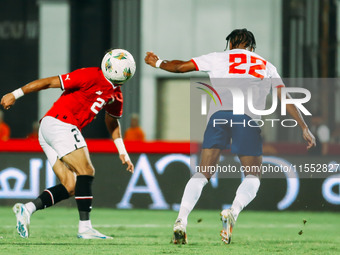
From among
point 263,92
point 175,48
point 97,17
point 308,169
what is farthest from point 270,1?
point 263,92

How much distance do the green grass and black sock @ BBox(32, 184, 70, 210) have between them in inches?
13.7

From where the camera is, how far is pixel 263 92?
8.35 meters

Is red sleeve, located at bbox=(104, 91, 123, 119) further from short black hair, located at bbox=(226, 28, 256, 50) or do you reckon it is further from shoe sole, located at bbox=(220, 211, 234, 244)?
shoe sole, located at bbox=(220, 211, 234, 244)

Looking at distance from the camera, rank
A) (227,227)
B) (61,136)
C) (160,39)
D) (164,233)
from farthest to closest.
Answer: (160,39) < (164,233) < (61,136) < (227,227)

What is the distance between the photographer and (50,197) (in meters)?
8.68

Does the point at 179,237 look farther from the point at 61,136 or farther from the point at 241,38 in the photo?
the point at 241,38

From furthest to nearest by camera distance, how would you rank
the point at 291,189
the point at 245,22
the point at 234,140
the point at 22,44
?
the point at 22,44 → the point at 245,22 → the point at 291,189 → the point at 234,140

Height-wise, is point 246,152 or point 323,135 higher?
point 246,152

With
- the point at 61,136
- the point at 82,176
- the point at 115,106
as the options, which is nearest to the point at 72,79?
the point at 61,136

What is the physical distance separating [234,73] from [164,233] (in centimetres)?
245

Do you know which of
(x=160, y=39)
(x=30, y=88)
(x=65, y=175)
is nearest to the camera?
(x=30, y=88)

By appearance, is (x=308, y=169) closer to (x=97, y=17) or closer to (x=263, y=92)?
(x=263, y=92)

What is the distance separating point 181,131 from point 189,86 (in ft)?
4.08

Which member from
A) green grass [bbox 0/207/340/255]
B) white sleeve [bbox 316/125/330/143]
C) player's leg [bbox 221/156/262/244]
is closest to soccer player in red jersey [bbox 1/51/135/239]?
green grass [bbox 0/207/340/255]
